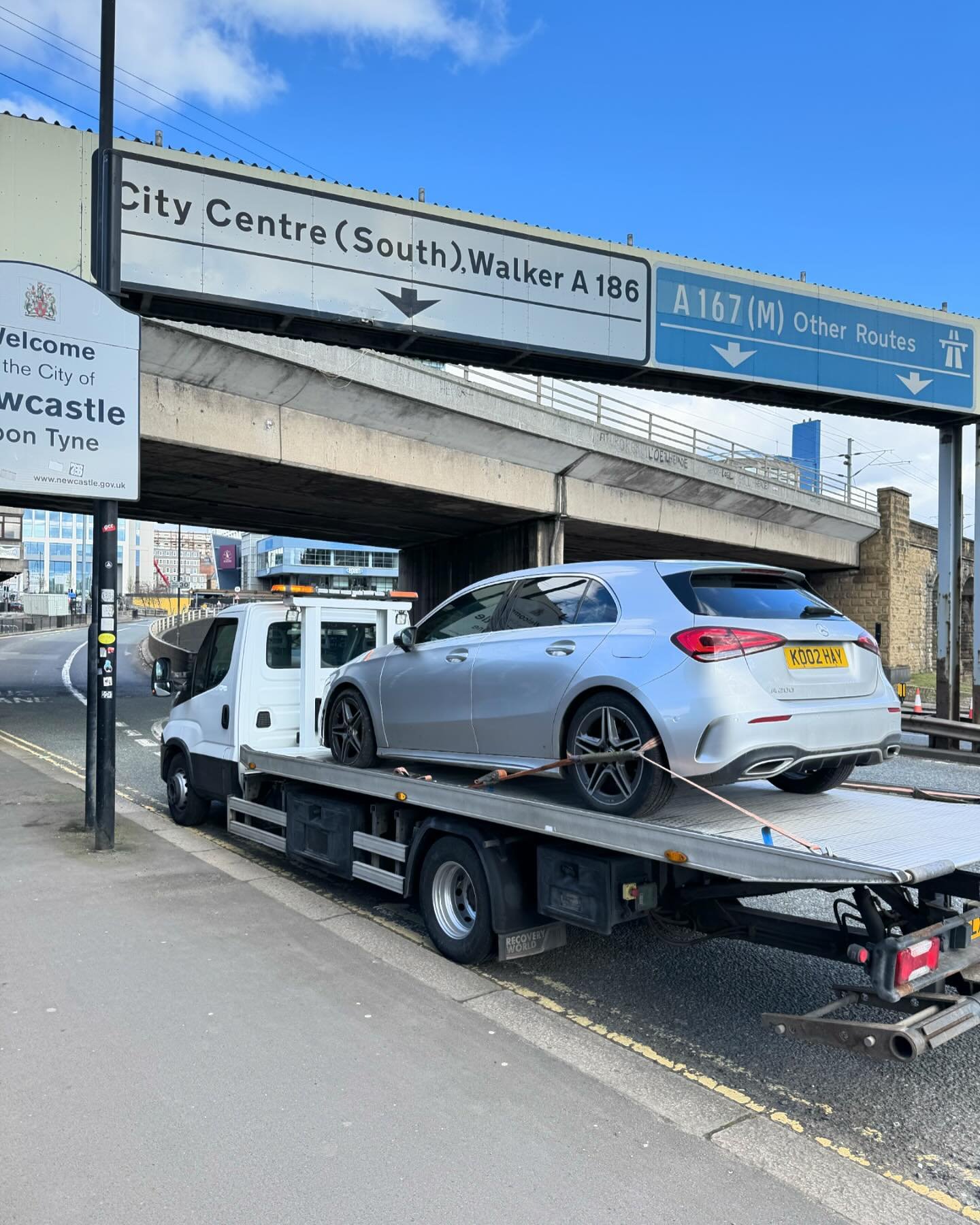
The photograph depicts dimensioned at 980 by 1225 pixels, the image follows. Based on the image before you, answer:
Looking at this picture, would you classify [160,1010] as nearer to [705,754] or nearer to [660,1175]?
[660,1175]

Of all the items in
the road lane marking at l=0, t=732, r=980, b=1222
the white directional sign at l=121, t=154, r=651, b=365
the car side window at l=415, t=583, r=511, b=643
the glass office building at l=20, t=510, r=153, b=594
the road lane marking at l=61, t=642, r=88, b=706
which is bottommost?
the road lane marking at l=0, t=732, r=980, b=1222

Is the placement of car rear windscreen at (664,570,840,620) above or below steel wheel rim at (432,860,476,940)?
above

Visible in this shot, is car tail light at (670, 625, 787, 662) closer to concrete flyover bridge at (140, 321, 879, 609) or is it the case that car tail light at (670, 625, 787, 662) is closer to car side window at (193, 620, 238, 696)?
car side window at (193, 620, 238, 696)

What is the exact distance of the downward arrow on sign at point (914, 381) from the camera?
15148mm

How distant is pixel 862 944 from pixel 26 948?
4.63 meters

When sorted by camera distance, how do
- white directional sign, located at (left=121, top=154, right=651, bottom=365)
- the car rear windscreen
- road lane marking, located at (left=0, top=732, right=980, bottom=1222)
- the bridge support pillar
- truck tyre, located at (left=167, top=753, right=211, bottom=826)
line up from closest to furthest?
1. road lane marking, located at (left=0, top=732, right=980, bottom=1222)
2. the car rear windscreen
3. truck tyre, located at (left=167, top=753, right=211, bottom=826)
4. white directional sign, located at (left=121, top=154, right=651, bottom=365)
5. the bridge support pillar

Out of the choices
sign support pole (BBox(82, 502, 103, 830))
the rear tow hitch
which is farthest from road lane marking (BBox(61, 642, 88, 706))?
the rear tow hitch

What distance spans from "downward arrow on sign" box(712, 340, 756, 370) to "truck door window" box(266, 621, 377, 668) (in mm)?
7469

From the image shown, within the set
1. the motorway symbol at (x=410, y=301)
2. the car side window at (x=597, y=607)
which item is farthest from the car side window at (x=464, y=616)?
the motorway symbol at (x=410, y=301)

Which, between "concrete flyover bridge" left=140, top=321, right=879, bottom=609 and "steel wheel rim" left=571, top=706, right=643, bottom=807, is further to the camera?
"concrete flyover bridge" left=140, top=321, right=879, bottom=609

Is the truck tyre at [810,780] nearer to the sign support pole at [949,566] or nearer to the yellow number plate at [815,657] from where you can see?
the yellow number plate at [815,657]

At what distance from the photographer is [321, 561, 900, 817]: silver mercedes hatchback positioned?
4484 millimetres

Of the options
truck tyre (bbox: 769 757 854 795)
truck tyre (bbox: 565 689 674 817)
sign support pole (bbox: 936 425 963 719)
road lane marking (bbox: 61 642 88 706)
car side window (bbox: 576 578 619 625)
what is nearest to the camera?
truck tyre (bbox: 565 689 674 817)

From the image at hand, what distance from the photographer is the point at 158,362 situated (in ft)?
51.7
